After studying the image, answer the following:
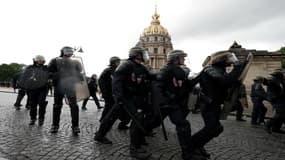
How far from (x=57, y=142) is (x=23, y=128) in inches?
73.9

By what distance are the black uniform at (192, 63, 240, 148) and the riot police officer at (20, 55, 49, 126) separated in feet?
13.8

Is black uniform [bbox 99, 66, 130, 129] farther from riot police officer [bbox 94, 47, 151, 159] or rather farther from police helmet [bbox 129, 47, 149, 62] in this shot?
police helmet [bbox 129, 47, 149, 62]

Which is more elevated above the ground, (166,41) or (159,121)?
(166,41)

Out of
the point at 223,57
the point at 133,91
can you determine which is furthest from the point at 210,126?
the point at 133,91

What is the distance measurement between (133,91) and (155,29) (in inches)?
4290

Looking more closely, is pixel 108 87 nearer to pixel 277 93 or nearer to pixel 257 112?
pixel 277 93

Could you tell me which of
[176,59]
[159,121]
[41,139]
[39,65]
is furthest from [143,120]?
[39,65]

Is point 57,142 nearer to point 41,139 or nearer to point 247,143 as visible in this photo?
point 41,139

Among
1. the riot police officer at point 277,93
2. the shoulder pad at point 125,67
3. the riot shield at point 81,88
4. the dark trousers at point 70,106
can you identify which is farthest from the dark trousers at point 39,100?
the riot police officer at point 277,93

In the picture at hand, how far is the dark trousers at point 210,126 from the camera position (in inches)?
178

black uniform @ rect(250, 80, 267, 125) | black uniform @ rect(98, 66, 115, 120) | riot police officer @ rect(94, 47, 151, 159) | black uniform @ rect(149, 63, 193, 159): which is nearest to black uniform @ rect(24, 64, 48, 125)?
black uniform @ rect(98, 66, 115, 120)

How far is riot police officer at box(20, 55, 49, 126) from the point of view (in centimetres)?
733

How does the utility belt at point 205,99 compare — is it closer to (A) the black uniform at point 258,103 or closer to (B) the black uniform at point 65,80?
(B) the black uniform at point 65,80

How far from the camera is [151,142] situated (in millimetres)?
5887
